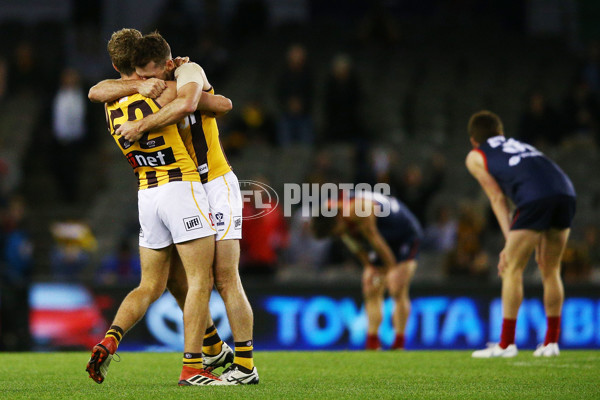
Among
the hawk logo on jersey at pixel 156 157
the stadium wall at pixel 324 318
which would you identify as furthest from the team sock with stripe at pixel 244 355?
the stadium wall at pixel 324 318

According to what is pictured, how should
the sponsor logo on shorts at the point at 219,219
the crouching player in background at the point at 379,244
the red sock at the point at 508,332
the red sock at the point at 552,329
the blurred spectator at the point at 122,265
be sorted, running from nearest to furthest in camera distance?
the sponsor logo on shorts at the point at 219,219 → the red sock at the point at 508,332 → the red sock at the point at 552,329 → the crouching player in background at the point at 379,244 → the blurred spectator at the point at 122,265

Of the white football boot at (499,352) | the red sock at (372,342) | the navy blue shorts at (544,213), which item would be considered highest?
the navy blue shorts at (544,213)

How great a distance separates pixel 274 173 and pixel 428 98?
363 cm

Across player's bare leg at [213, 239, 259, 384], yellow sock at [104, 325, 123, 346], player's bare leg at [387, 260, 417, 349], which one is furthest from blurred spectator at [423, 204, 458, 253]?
yellow sock at [104, 325, 123, 346]

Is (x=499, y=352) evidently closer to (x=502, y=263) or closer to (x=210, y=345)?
(x=502, y=263)

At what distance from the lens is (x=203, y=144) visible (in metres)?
6.48

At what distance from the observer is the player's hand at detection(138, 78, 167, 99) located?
623cm

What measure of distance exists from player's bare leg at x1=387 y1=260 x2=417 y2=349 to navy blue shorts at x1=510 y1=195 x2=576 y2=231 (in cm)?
270

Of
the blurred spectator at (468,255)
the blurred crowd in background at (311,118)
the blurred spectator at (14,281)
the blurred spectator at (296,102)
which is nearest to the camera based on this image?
the blurred spectator at (14,281)

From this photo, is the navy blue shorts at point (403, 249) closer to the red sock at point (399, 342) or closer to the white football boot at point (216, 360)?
the red sock at point (399, 342)

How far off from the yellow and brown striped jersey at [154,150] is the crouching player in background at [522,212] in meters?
3.34

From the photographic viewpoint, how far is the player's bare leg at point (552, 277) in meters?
8.51

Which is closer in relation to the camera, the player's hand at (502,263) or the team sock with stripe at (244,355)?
the team sock with stripe at (244,355)

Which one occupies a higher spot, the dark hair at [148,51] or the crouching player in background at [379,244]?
the dark hair at [148,51]
